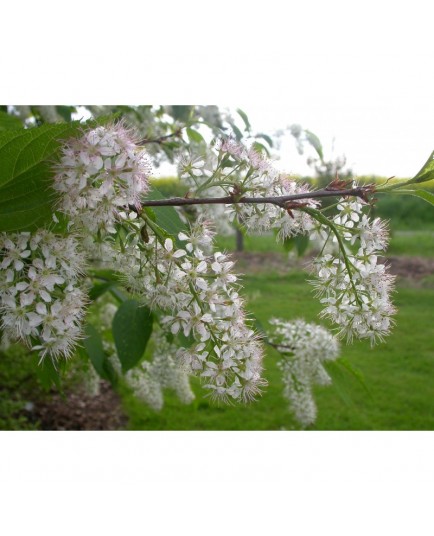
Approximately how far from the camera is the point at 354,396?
2.82 meters

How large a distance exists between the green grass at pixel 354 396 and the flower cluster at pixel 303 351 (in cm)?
64

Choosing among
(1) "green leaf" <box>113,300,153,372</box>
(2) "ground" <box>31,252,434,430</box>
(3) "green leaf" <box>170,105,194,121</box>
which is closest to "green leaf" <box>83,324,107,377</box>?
(1) "green leaf" <box>113,300,153,372</box>

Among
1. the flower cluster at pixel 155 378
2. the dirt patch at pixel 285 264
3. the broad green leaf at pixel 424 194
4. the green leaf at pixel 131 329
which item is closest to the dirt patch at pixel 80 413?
the flower cluster at pixel 155 378

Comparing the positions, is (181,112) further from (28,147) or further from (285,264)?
(285,264)

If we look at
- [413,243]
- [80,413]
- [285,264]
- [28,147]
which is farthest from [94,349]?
[413,243]

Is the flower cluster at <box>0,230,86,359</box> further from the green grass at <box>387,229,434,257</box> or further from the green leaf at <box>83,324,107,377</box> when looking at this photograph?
the green grass at <box>387,229,434,257</box>

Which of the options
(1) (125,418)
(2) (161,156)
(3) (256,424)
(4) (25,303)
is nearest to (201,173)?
(4) (25,303)

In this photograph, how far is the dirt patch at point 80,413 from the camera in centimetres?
267

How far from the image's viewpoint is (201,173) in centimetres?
80

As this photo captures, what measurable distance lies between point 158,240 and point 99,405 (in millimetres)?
2503

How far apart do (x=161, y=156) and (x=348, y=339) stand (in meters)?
1.28

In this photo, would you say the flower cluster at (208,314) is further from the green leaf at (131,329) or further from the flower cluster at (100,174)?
the green leaf at (131,329)

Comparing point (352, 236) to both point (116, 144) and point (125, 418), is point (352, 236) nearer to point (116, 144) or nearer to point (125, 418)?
point (116, 144)

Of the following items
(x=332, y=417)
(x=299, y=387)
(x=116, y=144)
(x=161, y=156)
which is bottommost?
(x=332, y=417)
